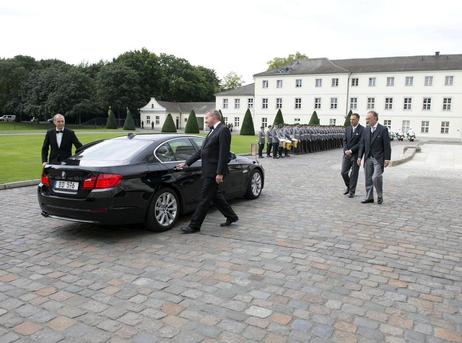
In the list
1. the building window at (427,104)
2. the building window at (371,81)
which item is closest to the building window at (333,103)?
the building window at (371,81)

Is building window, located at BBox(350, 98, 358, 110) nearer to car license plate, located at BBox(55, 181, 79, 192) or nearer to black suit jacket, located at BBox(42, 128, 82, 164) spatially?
black suit jacket, located at BBox(42, 128, 82, 164)

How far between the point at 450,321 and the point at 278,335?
1.60 metres

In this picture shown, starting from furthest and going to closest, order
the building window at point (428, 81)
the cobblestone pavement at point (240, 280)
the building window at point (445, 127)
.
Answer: the building window at point (445, 127) < the building window at point (428, 81) < the cobblestone pavement at point (240, 280)

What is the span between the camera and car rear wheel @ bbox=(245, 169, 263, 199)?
31.0 feet

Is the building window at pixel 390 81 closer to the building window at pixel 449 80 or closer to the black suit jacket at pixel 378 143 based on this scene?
the building window at pixel 449 80

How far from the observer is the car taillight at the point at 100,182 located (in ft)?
19.7

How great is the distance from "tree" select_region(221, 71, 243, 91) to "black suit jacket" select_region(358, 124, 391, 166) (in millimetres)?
97363

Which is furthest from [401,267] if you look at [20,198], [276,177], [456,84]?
[456,84]

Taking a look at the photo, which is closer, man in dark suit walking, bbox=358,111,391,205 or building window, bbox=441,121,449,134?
man in dark suit walking, bbox=358,111,391,205

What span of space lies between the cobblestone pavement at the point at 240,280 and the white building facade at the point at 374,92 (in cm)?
5935

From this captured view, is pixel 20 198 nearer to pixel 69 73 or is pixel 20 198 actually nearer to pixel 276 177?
pixel 276 177

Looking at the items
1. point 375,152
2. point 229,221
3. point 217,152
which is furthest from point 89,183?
point 375,152

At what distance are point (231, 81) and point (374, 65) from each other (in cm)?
4468

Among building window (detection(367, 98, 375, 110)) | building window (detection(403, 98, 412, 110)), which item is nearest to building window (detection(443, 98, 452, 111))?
building window (detection(403, 98, 412, 110))
